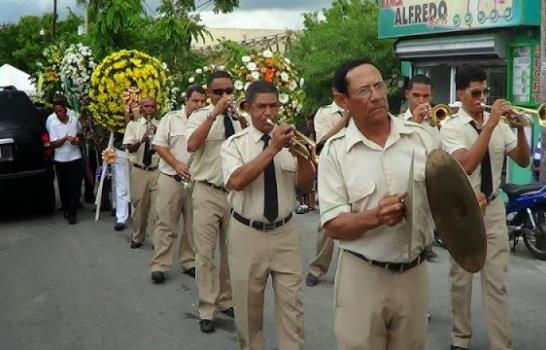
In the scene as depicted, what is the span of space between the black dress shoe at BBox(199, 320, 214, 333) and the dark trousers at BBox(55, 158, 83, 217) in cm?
604

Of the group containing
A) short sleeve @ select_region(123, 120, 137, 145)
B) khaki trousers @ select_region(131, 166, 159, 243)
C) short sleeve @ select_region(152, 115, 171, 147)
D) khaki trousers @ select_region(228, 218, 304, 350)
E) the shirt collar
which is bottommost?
khaki trousers @ select_region(131, 166, 159, 243)

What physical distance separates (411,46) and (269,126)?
417 inches

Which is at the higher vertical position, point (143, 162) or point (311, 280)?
point (143, 162)

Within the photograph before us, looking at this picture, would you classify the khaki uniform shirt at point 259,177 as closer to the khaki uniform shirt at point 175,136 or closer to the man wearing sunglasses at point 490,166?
the man wearing sunglasses at point 490,166

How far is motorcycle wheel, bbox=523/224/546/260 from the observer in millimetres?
8773

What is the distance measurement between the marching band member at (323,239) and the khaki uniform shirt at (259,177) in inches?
80.8

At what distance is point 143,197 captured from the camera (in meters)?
9.68

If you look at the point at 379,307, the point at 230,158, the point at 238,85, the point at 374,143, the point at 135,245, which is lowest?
the point at 135,245

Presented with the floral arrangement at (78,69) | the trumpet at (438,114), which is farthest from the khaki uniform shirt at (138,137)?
the trumpet at (438,114)

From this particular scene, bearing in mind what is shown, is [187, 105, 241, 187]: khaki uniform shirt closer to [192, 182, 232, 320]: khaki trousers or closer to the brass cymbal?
[192, 182, 232, 320]: khaki trousers

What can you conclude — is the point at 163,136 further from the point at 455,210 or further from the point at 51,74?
the point at 51,74

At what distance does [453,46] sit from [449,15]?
20.6 inches

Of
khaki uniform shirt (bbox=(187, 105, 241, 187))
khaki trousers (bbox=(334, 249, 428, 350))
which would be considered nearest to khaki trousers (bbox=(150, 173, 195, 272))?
khaki uniform shirt (bbox=(187, 105, 241, 187))

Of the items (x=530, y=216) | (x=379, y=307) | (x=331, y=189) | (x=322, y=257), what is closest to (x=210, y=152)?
(x=322, y=257)
